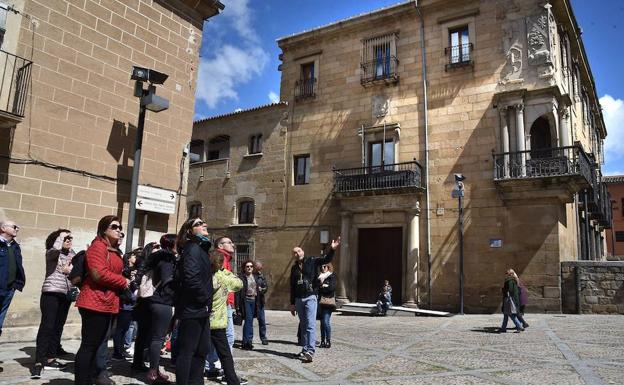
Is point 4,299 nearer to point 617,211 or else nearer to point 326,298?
point 326,298

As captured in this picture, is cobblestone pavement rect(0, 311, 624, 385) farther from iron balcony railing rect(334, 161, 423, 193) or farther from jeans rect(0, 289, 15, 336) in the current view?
iron balcony railing rect(334, 161, 423, 193)

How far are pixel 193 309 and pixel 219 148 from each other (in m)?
20.0

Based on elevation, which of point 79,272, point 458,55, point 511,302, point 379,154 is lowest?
point 511,302

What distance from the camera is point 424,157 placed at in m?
17.6

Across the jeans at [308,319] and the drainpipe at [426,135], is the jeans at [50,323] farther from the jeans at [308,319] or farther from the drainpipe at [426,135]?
the drainpipe at [426,135]

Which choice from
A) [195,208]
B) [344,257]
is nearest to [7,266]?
[344,257]

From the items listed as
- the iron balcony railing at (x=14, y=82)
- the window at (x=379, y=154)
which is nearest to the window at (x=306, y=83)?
the window at (x=379, y=154)

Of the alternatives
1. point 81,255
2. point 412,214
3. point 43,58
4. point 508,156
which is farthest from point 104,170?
point 508,156

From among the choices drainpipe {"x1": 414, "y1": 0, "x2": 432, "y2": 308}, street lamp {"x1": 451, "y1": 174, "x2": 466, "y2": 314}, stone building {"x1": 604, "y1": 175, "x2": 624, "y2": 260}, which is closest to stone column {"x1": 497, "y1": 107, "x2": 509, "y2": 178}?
street lamp {"x1": 451, "y1": 174, "x2": 466, "y2": 314}

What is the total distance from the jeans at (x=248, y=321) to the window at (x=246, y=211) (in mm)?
13538

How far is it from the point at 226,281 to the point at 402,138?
14265 millimetres

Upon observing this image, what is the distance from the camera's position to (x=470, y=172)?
16.6 metres

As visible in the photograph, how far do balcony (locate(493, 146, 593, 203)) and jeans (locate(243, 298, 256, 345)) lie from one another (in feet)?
35.0

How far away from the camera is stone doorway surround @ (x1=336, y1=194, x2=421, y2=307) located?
56.2 ft
